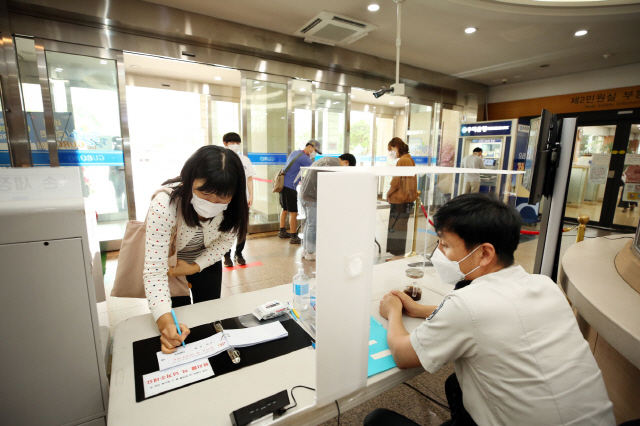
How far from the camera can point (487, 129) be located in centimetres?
648

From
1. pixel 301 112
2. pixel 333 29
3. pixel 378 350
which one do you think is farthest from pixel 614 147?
pixel 378 350

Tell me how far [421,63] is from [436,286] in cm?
512

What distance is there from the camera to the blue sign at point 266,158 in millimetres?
4867

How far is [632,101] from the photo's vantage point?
5387mm

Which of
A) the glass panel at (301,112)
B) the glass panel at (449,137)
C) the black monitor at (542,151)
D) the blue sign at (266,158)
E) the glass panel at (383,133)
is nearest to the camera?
the black monitor at (542,151)

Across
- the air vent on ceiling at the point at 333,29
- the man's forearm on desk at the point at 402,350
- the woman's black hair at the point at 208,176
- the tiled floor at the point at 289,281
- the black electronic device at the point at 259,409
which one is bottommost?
the tiled floor at the point at 289,281

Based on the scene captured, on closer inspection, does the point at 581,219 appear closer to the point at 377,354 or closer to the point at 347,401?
the point at 377,354

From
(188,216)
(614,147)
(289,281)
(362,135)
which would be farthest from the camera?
(362,135)

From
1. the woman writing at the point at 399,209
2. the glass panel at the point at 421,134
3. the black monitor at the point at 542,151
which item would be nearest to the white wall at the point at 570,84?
the glass panel at the point at 421,134

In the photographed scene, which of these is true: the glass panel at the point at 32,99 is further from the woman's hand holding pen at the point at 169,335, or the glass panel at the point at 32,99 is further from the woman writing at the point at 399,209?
the woman writing at the point at 399,209

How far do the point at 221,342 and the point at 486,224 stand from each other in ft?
3.24

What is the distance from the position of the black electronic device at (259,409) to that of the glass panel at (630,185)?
717cm

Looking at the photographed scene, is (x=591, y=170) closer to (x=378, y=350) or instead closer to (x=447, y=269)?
(x=447, y=269)

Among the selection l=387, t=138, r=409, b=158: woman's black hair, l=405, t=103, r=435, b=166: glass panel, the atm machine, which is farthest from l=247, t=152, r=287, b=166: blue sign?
the atm machine
